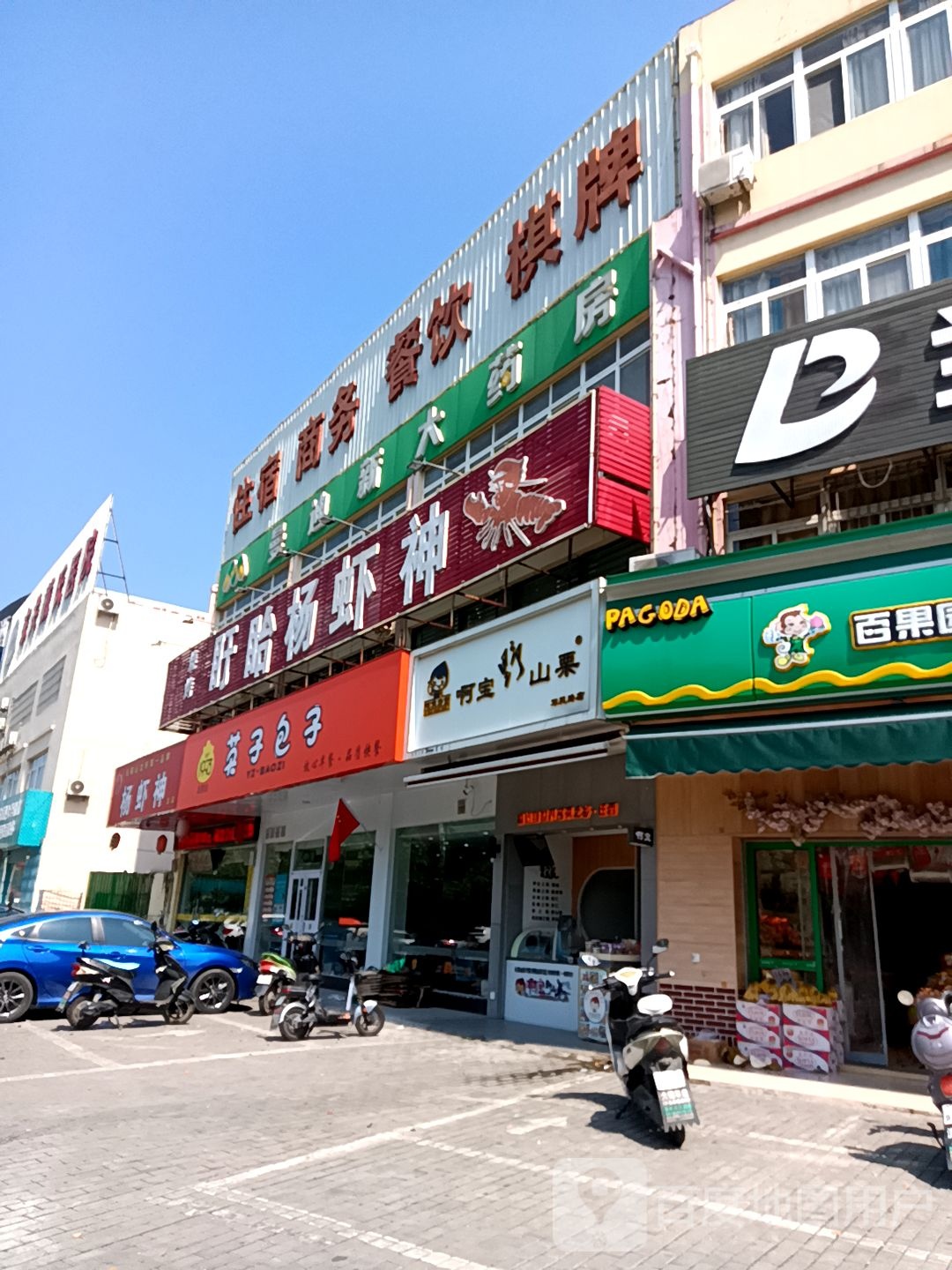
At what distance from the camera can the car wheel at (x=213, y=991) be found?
14.7 m

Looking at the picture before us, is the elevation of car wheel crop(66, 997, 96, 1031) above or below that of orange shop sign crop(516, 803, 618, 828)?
below

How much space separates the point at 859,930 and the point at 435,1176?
6.25 metres

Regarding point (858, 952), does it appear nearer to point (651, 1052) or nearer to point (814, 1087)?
point (814, 1087)

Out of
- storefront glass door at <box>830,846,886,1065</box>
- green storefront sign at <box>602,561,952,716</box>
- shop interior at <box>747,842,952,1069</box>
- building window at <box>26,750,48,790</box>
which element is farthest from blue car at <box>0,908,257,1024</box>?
building window at <box>26,750,48,790</box>

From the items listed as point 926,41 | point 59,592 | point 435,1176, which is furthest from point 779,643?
point 59,592

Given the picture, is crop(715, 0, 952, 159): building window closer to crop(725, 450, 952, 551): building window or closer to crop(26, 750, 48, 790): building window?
crop(725, 450, 952, 551): building window

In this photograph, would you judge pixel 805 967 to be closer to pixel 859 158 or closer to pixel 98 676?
pixel 859 158

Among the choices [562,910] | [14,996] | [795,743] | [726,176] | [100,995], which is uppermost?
[726,176]

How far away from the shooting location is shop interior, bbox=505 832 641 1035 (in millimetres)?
13430

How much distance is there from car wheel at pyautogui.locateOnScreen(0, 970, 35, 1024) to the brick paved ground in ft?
12.8

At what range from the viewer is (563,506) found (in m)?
11.9

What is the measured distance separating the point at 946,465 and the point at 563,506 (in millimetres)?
4372

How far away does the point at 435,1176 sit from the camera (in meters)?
5.96

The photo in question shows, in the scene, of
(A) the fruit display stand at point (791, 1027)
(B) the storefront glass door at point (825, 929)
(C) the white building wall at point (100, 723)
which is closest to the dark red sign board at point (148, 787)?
(C) the white building wall at point (100, 723)
